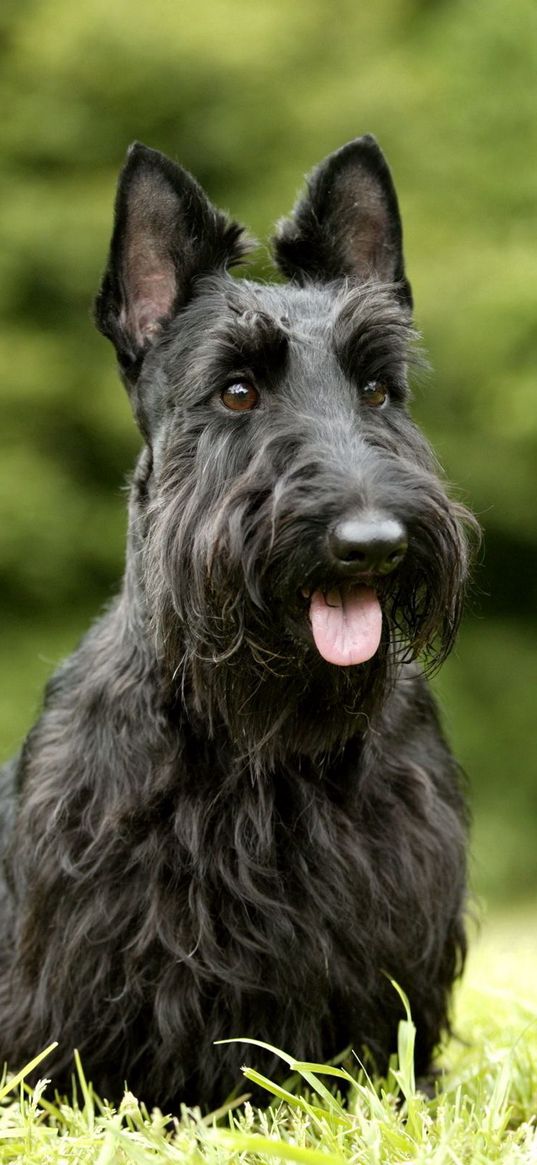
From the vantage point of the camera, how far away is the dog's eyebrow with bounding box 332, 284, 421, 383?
112 inches

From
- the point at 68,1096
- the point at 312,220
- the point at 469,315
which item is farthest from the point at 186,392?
the point at 469,315

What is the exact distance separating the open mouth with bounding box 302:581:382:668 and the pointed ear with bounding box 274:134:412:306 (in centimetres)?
94

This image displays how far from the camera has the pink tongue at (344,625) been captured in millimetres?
2566

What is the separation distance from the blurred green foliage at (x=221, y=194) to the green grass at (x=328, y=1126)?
6.45m

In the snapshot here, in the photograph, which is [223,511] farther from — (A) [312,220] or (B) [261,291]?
Answer: (A) [312,220]

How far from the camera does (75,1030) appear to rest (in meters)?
3.02

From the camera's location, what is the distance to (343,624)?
2586 millimetres

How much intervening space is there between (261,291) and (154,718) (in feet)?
3.17

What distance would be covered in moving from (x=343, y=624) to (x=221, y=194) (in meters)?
7.76

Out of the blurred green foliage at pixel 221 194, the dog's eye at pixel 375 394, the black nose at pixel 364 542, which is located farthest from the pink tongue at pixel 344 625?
the blurred green foliage at pixel 221 194

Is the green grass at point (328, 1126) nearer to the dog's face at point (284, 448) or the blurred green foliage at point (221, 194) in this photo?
the dog's face at point (284, 448)

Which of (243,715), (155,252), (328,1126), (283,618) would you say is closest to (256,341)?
(155,252)

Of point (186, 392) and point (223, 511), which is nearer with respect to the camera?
point (223, 511)

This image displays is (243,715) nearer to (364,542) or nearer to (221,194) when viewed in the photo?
(364,542)
